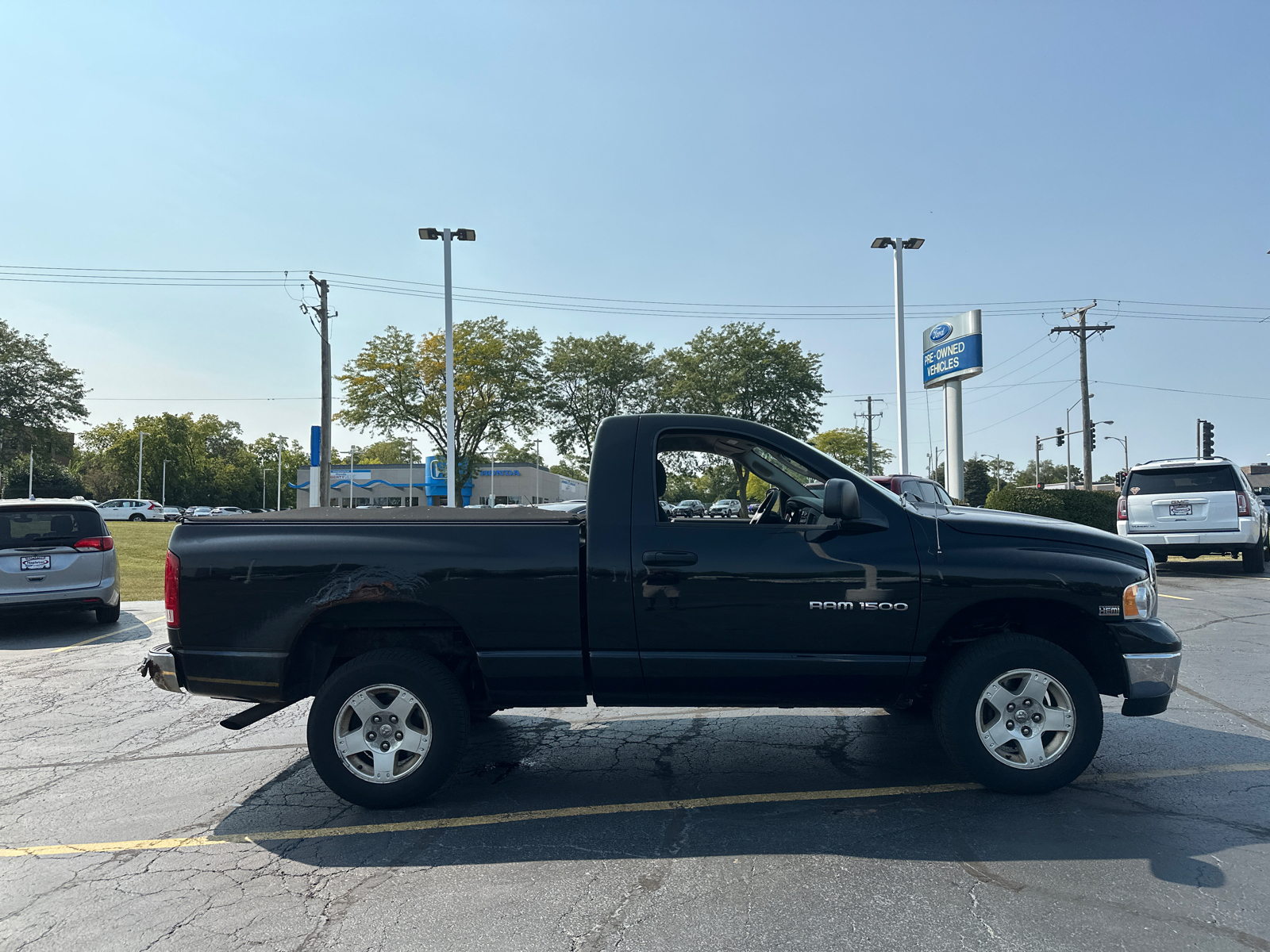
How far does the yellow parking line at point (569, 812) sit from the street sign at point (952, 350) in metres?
21.2

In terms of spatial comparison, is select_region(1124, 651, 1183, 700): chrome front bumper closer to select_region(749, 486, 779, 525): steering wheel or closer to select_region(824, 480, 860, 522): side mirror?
select_region(824, 480, 860, 522): side mirror

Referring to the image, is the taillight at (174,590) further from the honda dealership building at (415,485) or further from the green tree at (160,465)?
the green tree at (160,465)

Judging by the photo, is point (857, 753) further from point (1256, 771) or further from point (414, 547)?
point (414, 547)

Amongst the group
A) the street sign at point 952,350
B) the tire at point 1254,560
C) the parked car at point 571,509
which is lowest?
the tire at point 1254,560

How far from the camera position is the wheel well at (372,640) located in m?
4.37

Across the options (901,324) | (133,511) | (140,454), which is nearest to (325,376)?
(901,324)

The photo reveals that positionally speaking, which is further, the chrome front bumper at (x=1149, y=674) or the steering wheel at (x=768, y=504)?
the steering wheel at (x=768, y=504)

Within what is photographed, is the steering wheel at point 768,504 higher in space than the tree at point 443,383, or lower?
lower

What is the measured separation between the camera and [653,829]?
3.95 meters

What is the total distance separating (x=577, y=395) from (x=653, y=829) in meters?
42.1

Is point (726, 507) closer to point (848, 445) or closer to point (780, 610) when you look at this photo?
point (780, 610)

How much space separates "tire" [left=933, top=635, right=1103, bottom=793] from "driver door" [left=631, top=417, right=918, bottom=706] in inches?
13.8

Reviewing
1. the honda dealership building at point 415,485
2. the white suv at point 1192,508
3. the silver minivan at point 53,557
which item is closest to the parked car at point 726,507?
the silver minivan at point 53,557

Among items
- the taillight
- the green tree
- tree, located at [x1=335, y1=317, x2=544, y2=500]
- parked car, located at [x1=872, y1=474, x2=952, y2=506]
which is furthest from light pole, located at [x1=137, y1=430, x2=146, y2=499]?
the taillight
